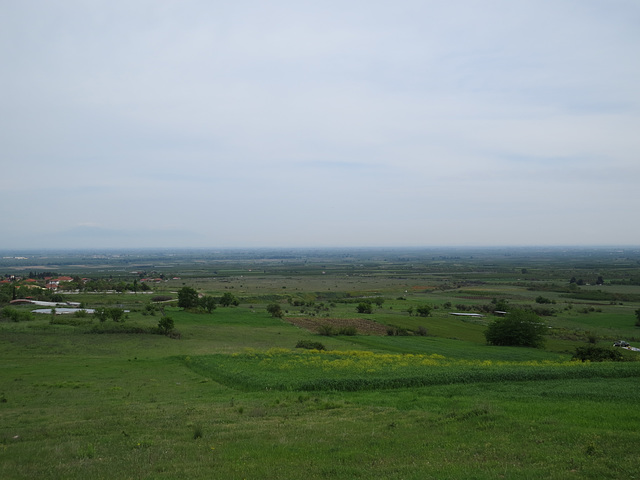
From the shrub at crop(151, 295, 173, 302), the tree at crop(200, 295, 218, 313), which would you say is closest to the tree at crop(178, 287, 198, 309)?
the tree at crop(200, 295, 218, 313)

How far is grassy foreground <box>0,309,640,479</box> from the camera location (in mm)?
11062

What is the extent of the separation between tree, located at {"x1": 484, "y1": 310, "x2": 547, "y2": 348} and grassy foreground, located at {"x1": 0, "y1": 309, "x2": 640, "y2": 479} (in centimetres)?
2522

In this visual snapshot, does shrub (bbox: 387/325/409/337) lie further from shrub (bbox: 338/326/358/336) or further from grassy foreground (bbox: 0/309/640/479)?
grassy foreground (bbox: 0/309/640/479)

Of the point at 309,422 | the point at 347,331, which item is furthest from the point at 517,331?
the point at 309,422

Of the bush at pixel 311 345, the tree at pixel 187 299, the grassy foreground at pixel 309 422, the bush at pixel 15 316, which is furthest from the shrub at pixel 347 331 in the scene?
the bush at pixel 15 316

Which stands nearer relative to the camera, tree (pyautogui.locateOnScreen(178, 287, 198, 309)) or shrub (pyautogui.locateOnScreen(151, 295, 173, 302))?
tree (pyautogui.locateOnScreen(178, 287, 198, 309))

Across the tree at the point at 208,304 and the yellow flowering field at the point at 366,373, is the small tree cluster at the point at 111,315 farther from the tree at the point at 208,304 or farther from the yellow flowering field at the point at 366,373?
the yellow flowering field at the point at 366,373

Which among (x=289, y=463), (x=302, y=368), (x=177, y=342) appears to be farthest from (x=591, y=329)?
(x=289, y=463)

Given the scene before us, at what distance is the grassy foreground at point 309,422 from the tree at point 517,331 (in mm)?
25220

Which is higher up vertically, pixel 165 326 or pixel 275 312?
pixel 165 326

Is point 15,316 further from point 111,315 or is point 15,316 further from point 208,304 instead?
point 208,304

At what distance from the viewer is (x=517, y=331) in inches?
2048

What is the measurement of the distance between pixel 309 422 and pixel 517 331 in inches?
1727

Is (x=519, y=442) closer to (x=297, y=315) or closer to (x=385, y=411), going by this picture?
(x=385, y=411)
